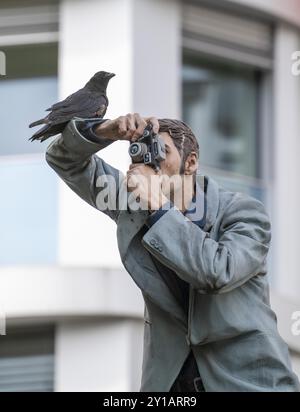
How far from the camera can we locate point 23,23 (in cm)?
1594

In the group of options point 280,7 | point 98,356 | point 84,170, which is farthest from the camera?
point 280,7

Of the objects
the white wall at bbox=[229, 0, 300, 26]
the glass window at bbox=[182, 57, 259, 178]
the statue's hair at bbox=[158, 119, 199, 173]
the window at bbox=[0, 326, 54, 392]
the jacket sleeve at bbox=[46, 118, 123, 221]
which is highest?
the white wall at bbox=[229, 0, 300, 26]

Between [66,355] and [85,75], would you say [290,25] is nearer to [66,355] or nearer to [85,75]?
[85,75]

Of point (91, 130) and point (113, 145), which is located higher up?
point (113, 145)

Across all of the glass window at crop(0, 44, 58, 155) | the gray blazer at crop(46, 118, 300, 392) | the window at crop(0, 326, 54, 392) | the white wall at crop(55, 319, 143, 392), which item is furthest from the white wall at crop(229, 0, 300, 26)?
the gray blazer at crop(46, 118, 300, 392)

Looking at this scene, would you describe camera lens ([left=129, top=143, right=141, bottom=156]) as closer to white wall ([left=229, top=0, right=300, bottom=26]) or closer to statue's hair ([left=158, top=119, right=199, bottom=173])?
statue's hair ([left=158, top=119, right=199, bottom=173])

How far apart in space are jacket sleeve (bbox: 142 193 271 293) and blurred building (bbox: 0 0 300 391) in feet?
26.2

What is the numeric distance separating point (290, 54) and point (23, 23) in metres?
2.40

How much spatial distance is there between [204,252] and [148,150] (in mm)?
420

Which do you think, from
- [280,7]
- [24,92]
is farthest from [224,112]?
[24,92]

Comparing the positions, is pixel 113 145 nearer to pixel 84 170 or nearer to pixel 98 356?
pixel 98 356

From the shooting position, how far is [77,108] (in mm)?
6844

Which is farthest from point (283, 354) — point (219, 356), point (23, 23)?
point (23, 23)

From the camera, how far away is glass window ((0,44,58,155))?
16109mm
